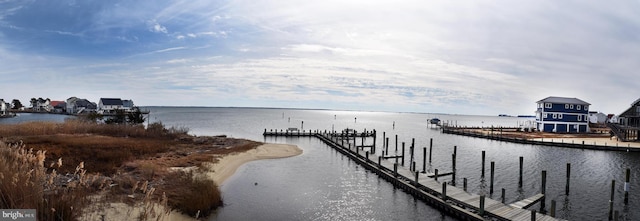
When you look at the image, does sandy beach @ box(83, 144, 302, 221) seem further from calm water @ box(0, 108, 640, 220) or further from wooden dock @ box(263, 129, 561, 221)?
wooden dock @ box(263, 129, 561, 221)

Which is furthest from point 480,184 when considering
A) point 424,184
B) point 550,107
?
point 550,107

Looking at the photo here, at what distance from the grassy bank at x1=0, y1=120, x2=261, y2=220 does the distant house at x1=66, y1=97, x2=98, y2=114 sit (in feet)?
388

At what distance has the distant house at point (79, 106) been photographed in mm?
146450

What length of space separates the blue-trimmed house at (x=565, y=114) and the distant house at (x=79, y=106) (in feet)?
524

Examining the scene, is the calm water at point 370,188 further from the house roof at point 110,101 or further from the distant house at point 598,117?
the house roof at point 110,101

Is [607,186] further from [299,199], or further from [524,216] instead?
[299,199]

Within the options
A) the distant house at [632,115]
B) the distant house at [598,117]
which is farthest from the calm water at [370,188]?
the distant house at [598,117]

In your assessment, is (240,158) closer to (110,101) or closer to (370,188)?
(370,188)

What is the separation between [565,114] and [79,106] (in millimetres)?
173539

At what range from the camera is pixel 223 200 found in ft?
74.5

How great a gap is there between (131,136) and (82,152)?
851 inches

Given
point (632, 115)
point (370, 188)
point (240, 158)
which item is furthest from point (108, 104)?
point (632, 115)

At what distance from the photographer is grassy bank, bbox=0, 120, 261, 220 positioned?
8341mm

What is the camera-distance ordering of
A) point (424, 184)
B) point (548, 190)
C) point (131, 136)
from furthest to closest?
1. point (131, 136)
2. point (548, 190)
3. point (424, 184)
